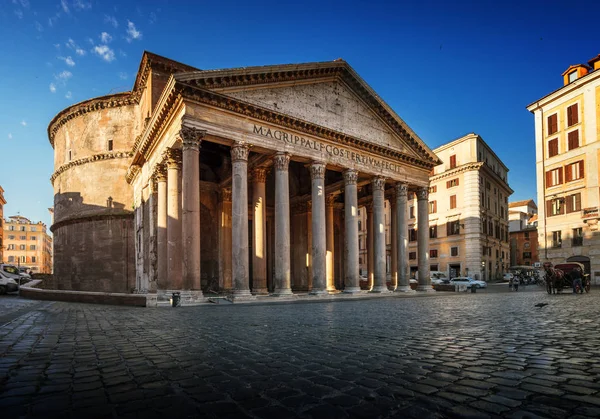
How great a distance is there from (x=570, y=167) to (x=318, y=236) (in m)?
22.5

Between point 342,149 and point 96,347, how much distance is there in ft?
57.7

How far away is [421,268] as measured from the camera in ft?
84.9

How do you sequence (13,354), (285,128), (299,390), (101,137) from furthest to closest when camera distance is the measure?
(101,137) < (285,128) < (13,354) < (299,390)

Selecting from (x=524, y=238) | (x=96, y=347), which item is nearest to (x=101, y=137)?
(x=96, y=347)

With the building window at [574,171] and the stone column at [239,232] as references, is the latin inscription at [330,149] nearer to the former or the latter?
the stone column at [239,232]

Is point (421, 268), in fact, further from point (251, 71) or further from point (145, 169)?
point (145, 169)

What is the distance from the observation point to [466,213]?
131 feet

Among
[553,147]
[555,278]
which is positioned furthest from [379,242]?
[553,147]

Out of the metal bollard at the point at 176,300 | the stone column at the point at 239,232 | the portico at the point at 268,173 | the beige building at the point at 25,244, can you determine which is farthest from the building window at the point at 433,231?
the beige building at the point at 25,244

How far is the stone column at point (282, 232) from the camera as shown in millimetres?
18531

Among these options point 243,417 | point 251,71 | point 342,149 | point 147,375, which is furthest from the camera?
point 342,149

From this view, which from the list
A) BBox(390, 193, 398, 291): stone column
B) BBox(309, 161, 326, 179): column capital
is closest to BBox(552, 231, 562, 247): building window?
BBox(390, 193, 398, 291): stone column

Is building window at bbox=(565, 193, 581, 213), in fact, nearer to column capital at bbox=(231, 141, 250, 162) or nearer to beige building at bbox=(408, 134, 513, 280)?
beige building at bbox=(408, 134, 513, 280)

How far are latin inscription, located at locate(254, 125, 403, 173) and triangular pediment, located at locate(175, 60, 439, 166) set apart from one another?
88 cm
